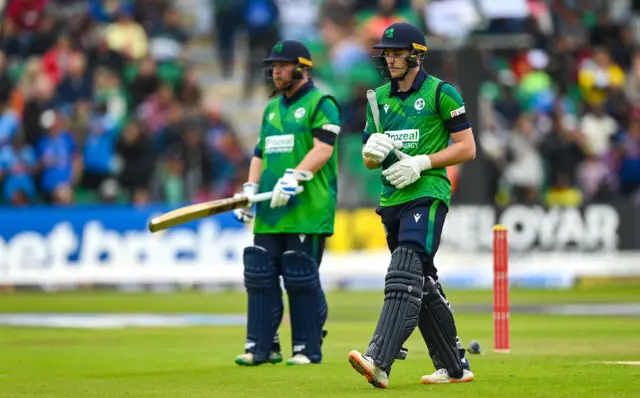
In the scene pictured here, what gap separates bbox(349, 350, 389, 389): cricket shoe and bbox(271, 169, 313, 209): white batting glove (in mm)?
2621

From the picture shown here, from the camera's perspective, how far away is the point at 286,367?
444 inches

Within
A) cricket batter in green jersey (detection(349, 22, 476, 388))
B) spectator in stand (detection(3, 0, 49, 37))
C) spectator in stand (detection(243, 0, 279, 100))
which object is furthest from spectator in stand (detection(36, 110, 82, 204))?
cricket batter in green jersey (detection(349, 22, 476, 388))

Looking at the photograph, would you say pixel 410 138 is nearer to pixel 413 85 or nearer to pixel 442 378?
pixel 413 85

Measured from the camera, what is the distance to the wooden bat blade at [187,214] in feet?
34.8

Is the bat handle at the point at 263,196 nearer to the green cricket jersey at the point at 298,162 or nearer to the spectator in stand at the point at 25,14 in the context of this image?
the green cricket jersey at the point at 298,162

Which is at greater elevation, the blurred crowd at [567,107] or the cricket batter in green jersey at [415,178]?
the blurred crowd at [567,107]

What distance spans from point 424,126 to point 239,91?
18.4 meters

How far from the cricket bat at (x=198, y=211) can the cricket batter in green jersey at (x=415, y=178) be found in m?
1.69

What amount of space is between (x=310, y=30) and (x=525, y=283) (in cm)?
736

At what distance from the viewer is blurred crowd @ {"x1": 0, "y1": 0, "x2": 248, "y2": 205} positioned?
23.2 metres

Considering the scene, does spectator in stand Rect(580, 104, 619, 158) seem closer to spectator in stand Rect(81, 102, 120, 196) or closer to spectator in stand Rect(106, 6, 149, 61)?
spectator in stand Rect(106, 6, 149, 61)

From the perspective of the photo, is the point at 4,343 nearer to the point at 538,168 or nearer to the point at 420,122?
the point at 420,122

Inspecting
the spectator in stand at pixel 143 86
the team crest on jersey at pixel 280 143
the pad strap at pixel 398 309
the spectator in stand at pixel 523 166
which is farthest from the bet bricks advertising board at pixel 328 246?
the pad strap at pixel 398 309

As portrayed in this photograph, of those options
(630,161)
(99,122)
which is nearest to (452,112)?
(99,122)
